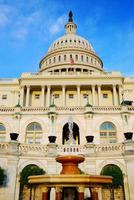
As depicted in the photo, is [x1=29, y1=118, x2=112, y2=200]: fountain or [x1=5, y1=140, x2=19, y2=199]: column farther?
[x1=5, y1=140, x2=19, y2=199]: column

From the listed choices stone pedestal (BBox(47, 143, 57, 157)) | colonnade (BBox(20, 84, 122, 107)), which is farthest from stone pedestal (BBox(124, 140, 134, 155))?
colonnade (BBox(20, 84, 122, 107))

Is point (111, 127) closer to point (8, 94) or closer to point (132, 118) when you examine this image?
point (132, 118)

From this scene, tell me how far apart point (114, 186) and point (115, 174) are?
122 centimetres

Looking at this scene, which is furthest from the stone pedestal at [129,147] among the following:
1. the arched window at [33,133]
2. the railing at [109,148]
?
the arched window at [33,133]

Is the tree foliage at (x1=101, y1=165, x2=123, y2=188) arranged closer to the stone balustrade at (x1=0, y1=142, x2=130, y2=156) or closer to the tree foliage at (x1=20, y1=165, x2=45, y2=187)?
the stone balustrade at (x1=0, y1=142, x2=130, y2=156)

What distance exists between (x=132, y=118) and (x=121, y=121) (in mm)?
1573

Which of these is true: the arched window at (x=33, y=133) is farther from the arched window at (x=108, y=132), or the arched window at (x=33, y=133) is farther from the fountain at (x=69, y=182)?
the fountain at (x=69, y=182)

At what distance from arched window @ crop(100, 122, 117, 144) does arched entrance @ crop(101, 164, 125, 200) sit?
953cm

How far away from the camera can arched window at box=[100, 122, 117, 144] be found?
3347 cm

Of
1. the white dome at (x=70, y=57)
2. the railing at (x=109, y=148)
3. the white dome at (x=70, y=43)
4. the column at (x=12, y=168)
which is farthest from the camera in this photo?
the white dome at (x=70, y=43)

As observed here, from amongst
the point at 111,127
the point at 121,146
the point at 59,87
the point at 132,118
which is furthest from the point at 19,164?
the point at 59,87

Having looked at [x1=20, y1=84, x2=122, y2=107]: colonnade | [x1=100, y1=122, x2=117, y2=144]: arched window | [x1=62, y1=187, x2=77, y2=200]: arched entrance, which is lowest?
[x1=62, y1=187, x2=77, y2=200]: arched entrance

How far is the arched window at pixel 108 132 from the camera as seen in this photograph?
33.5 m

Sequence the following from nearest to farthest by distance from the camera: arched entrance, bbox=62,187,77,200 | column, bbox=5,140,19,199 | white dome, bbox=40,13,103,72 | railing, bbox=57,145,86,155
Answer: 1. arched entrance, bbox=62,187,77,200
2. column, bbox=5,140,19,199
3. railing, bbox=57,145,86,155
4. white dome, bbox=40,13,103,72
